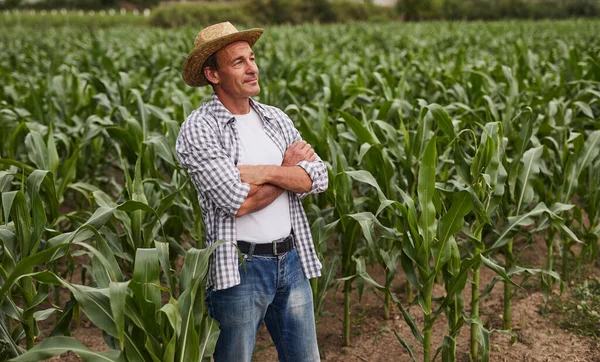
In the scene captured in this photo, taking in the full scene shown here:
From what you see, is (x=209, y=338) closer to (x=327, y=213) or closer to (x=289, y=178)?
(x=289, y=178)

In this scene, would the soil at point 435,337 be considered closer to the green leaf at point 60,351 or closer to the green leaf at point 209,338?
the green leaf at point 209,338

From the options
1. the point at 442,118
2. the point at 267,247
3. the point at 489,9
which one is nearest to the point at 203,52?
the point at 267,247

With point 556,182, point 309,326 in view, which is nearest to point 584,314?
point 556,182

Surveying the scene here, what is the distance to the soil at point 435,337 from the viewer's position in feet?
11.6

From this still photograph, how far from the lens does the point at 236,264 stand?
2330mm

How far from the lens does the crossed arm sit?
2.32 meters

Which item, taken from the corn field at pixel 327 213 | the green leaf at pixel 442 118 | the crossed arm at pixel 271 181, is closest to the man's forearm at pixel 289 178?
the crossed arm at pixel 271 181

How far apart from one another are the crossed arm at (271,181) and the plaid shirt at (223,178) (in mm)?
36

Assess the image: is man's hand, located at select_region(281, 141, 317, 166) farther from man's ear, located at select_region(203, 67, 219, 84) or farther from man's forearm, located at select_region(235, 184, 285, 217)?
man's ear, located at select_region(203, 67, 219, 84)

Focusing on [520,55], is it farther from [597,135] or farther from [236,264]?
[236,264]

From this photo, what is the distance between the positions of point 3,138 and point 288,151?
119 inches

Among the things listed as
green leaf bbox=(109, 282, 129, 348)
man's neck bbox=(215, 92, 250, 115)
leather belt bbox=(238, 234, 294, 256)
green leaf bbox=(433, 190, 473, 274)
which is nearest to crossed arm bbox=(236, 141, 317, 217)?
leather belt bbox=(238, 234, 294, 256)

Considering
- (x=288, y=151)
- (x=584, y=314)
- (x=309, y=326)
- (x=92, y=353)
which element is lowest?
(x=584, y=314)

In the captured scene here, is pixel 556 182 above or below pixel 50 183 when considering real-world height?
below
